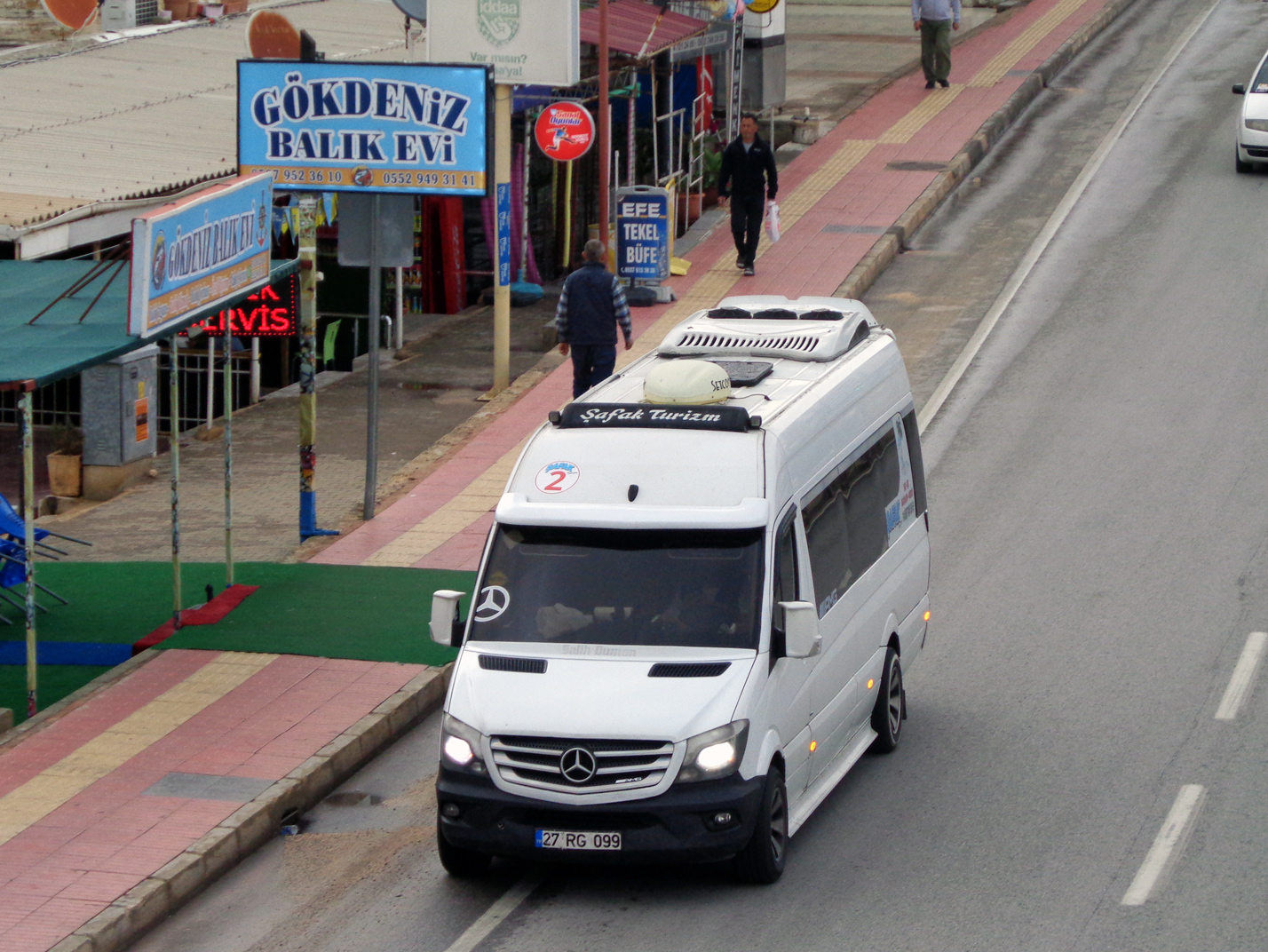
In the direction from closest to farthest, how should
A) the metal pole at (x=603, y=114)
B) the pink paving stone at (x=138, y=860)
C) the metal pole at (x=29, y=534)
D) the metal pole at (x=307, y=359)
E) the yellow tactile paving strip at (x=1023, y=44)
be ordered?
the pink paving stone at (x=138, y=860), the metal pole at (x=29, y=534), the metal pole at (x=307, y=359), the metal pole at (x=603, y=114), the yellow tactile paving strip at (x=1023, y=44)

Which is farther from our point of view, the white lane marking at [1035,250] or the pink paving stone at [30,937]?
the white lane marking at [1035,250]

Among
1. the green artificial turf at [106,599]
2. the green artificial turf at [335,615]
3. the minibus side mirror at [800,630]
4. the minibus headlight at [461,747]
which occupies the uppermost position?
the minibus side mirror at [800,630]

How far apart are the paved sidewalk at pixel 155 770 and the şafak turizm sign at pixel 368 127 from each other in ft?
15.6

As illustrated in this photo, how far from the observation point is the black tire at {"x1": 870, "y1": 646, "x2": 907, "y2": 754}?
10.2m

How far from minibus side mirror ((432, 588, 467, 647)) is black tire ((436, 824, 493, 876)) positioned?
0.93 meters

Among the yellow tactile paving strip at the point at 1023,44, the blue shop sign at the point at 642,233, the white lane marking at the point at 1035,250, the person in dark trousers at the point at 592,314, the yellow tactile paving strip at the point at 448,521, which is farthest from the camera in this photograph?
the yellow tactile paving strip at the point at 1023,44

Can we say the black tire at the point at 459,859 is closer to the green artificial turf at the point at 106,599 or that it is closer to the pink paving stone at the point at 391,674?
the pink paving stone at the point at 391,674

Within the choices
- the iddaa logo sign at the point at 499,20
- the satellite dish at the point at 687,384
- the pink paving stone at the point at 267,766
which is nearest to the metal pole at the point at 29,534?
the pink paving stone at the point at 267,766

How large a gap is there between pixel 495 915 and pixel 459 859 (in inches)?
15.6

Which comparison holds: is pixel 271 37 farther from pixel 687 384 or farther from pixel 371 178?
pixel 687 384

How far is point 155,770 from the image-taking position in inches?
403

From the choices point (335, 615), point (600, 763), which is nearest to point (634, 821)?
point (600, 763)

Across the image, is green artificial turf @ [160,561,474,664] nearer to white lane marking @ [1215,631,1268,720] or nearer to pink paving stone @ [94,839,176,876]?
pink paving stone @ [94,839,176,876]

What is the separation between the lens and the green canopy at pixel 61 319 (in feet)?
33.9
